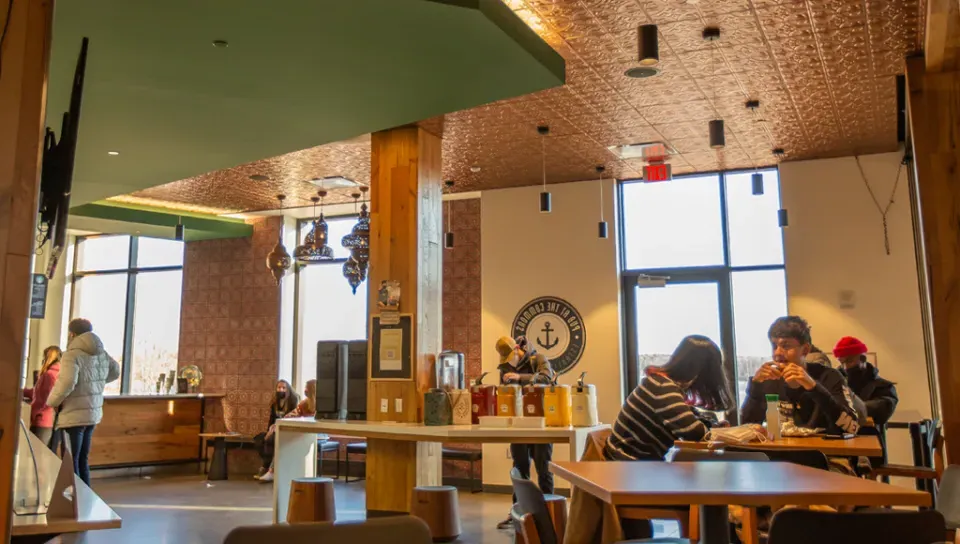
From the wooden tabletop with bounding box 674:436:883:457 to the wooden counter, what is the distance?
841cm

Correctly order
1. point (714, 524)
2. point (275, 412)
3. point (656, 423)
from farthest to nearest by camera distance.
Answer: point (275, 412)
point (656, 423)
point (714, 524)

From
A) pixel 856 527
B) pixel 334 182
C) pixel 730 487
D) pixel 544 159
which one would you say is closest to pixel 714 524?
pixel 730 487

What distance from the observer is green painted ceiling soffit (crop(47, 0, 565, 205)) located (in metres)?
4.04

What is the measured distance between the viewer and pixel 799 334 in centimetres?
439

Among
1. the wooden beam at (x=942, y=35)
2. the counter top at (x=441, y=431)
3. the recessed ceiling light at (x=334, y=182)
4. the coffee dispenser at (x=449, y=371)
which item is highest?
the recessed ceiling light at (x=334, y=182)

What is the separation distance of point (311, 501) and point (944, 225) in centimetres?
460

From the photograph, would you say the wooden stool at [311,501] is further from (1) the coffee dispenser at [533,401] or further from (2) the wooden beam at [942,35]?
(2) the wooden beam at [942,35]

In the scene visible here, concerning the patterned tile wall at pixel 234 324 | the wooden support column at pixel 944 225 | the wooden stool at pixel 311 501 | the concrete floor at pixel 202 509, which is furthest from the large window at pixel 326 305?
the wooden support column at pixel 944 225

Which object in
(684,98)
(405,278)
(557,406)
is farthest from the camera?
(684,98)

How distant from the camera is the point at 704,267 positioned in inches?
354

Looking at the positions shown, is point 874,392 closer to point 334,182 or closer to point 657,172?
point 657,172

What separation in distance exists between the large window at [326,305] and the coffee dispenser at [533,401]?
6056 millimetres

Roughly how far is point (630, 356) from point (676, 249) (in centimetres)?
135

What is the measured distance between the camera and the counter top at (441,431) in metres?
5.02
